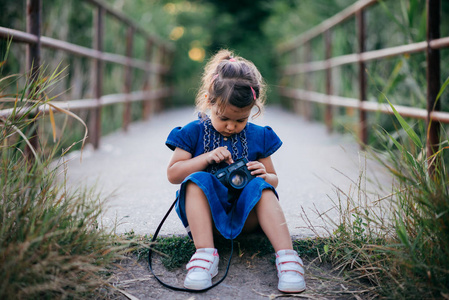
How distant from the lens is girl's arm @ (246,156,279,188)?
161 centimetres

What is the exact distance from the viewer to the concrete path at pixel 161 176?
1.83 m

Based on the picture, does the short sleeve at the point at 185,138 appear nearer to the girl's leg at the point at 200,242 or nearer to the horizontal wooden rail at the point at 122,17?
the girl's leg at the point at 200,242

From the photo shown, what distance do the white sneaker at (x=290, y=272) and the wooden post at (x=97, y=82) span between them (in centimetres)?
249

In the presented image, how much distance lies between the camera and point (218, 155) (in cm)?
161

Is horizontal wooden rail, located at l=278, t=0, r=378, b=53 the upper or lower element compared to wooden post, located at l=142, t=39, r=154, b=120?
upper

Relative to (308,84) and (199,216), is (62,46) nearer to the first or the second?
(199,216)

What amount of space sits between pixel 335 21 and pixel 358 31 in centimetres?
94

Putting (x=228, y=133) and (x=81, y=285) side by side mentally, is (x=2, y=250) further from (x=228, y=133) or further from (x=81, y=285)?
(x=228, y=133)

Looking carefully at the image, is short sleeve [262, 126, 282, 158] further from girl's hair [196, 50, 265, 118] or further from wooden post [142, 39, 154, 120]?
wooden post [142, 39, 154, 120]

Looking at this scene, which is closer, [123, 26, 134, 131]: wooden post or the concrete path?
the concrete path

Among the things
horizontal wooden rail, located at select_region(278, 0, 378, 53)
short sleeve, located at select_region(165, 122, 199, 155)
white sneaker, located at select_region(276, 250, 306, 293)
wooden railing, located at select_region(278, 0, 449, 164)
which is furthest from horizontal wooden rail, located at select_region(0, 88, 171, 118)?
horizontal wooden rail, located at select_region(278, 0, 378, 53)

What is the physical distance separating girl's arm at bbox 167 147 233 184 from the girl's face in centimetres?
8

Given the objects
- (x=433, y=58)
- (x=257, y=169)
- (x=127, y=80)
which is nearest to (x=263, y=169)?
(x=257, y=169)

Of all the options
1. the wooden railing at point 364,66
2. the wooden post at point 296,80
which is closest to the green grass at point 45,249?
the wooden railing at point 364,66
